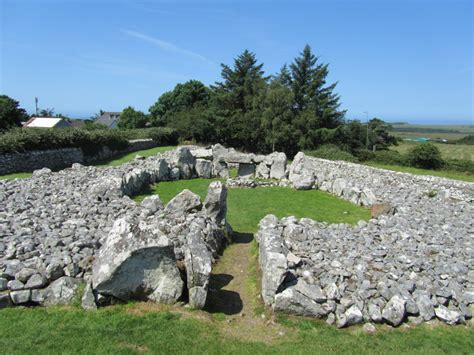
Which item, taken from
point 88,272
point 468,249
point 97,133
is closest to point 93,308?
point 88,272

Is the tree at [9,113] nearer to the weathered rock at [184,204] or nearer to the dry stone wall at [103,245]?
the dry stone wall at [103,245]

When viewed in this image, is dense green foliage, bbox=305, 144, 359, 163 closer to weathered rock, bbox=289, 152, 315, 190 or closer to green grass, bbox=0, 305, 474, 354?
weathered rock, bbox=289, 152, 315, 190

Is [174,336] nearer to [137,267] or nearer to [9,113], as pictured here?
[137,267]

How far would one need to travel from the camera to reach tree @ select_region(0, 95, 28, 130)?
1473 inches

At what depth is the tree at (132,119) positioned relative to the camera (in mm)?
65312

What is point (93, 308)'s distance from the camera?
21.6ft

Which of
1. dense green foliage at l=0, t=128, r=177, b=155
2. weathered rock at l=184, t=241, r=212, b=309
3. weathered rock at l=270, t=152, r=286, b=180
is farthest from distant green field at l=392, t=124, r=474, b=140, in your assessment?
weathered rock at l=184, t=241, r=212, b=309

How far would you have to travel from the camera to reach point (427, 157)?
29.3 m

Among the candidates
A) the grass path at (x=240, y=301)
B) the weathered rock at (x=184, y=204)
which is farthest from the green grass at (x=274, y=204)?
the grass path at (x=240, y=301)

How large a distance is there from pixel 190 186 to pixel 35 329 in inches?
528

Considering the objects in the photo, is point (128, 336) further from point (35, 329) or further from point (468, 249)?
point (468, 249)

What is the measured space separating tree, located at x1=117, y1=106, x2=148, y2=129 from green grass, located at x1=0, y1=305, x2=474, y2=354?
203 feet

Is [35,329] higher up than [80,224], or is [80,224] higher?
[80,224]

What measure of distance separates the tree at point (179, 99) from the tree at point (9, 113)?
75.9 ft
